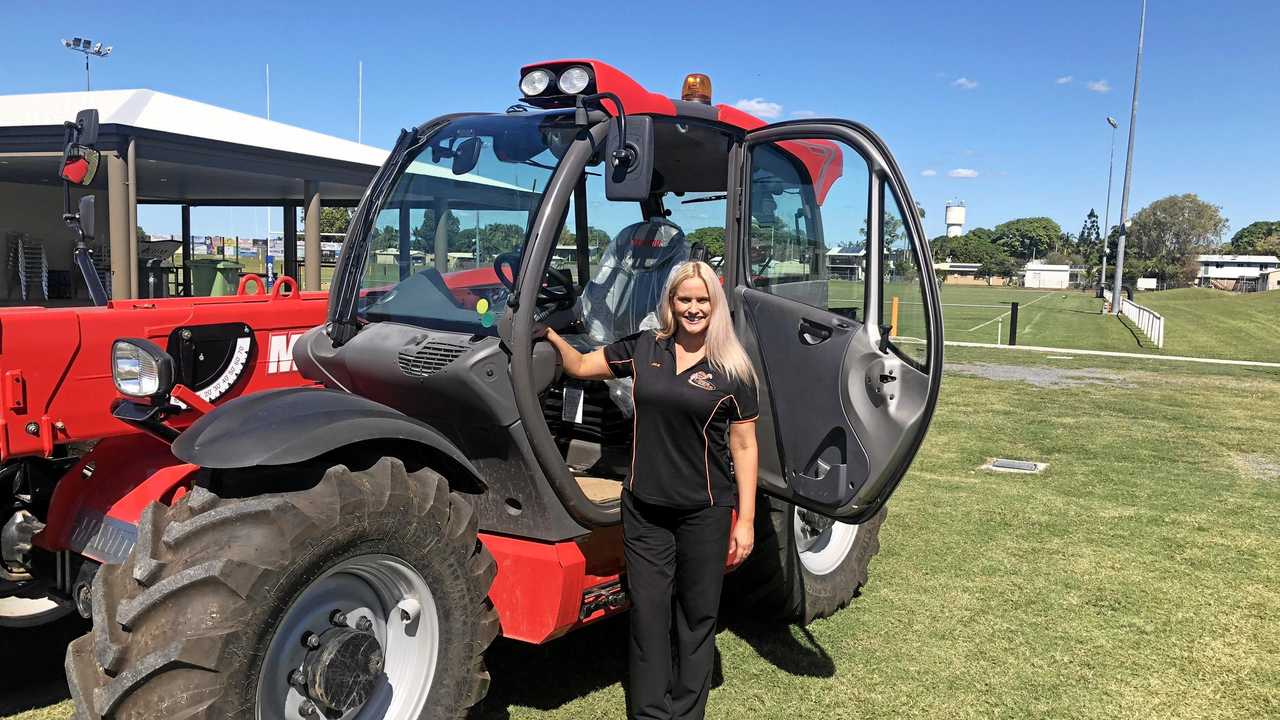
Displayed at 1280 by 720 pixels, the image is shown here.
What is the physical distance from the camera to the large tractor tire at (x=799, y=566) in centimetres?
480

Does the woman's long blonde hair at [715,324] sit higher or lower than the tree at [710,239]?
lower

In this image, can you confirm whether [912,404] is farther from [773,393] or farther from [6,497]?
[6,497]

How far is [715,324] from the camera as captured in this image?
3510 mm

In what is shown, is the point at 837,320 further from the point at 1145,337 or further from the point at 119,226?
the point at 1145,337

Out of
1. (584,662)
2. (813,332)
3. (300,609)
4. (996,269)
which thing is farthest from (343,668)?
(996,269)

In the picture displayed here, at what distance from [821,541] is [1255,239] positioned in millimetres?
174391

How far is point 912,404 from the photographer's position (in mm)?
3857

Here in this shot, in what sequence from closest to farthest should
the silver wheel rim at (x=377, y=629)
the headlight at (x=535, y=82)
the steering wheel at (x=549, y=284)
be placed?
the silver wheel rim at (x=377, y=629), the steering wheel at (x=549, y=284), the headlight at (x=535, y=82)

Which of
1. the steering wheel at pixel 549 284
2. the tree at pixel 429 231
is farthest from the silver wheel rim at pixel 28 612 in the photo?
the steering wheel at pixel 549 284

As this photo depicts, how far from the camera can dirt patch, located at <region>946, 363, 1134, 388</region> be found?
1531 centimetres

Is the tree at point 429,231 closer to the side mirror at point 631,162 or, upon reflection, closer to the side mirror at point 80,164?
the side mirror at point 631,162

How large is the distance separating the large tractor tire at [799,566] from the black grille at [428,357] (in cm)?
188

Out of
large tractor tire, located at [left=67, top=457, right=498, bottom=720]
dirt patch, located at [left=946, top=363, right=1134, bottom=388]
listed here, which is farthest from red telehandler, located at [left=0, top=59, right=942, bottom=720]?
dirt patch, located at [left=946, top=363, right=1134, bottom=388]

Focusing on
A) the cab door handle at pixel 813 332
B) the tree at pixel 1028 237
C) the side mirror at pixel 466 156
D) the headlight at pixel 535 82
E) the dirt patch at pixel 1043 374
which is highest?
the tree at pixel 1028 237
